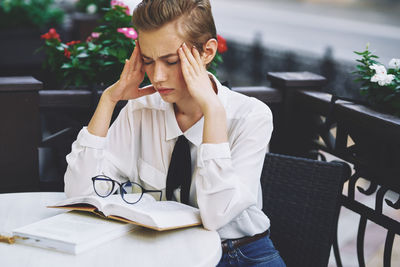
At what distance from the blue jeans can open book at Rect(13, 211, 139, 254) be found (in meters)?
0.41

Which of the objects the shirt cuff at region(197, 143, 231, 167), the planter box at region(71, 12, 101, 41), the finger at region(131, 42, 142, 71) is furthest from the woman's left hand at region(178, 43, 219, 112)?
the planter box at region(71, 12, 101, 41)

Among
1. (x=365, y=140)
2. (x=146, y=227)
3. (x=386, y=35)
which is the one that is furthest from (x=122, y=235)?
(x=386, y=35)

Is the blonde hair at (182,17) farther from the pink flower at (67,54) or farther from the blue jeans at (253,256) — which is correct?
the pink flower at (67,54)

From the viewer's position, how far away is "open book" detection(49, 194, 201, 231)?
148 centimetres

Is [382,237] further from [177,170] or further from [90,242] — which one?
[90,242]

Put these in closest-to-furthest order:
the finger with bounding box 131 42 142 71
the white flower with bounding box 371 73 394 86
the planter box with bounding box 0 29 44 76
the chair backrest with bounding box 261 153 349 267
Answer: the finger with bounding box 131 42 142 71, the chair backrest with bounding box 261 153 349 267, the white flower with bounding box 371 73 394 86, the planter box with bounding box 0 29 44 76

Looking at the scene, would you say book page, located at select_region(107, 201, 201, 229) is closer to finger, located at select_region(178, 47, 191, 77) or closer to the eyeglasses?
the eyeglasses

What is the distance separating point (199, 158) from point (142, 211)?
0.96ft

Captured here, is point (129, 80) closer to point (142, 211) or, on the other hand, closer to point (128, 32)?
point (142, 211)

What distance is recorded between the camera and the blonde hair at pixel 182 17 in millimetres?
1729

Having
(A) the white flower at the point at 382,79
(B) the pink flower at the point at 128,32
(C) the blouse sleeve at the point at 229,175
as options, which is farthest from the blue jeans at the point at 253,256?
(B) the pink flower at the point at 128,32

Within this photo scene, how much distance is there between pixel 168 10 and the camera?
1729 millimetres

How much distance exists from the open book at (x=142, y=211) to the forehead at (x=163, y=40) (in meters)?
0.52

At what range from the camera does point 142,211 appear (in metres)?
1.50
